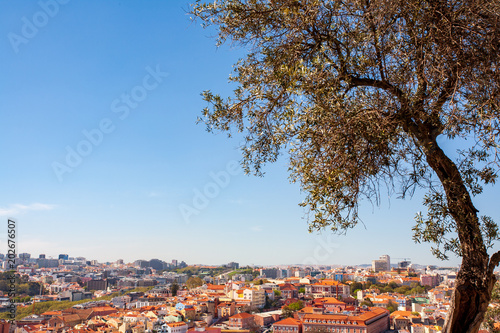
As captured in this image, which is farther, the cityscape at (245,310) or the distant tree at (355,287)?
the distant tree at (355,287)

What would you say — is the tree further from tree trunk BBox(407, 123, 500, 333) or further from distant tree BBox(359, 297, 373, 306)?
distant tree BBox(359, 297, 373, 306)

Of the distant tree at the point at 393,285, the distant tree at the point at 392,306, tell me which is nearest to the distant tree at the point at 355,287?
the distant tree at the point at 393,285

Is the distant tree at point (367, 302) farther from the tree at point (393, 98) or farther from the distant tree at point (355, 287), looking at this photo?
the tree at point (393, 98)

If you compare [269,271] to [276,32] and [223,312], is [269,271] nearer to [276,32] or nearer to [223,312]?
[223,312]

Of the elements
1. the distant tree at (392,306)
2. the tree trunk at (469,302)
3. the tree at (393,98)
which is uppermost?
the tree at (393,98)

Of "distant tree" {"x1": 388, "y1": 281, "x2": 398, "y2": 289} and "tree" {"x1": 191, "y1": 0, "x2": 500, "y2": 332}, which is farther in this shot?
"distant tree" {"x1": 388, "y1": 281, "x2": 398, "y2": 289}

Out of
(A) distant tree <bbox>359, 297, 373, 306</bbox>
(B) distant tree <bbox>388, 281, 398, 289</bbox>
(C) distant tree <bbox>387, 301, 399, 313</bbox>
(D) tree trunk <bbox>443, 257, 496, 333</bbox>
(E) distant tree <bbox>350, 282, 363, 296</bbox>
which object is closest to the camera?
(D) tree trunk <bbox>443, 257, 496, 333</bbox>

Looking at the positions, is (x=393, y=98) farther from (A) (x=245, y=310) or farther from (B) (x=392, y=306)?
(B) (x=392, y=306)

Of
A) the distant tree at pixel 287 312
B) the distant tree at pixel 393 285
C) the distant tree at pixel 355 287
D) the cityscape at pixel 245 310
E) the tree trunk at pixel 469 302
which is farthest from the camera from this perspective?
the distant tree at pixel 393 285

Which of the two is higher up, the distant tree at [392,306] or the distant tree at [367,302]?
the distant tree at [367,302]

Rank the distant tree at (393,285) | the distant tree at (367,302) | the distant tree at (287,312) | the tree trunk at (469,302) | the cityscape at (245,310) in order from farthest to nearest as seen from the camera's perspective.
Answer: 1. the distant tree at (393,285)
2. the distant tree at (367,302)
3. the distant tree at (287,312)
4. the cityscape at (245,310)
5. the tree trunk at (469,302)

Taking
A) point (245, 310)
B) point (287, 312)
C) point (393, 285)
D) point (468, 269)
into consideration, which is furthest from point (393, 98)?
point (393, 285)

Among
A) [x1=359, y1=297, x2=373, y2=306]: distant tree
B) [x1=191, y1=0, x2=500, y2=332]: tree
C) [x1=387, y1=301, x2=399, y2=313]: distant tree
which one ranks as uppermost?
[x1=191, y1=0, x2=500, y2=332]: tree

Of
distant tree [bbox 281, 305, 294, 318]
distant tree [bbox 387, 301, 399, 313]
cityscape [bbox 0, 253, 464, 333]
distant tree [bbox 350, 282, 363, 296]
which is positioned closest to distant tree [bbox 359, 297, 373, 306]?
cityscape [bbox 0, 253, 464, 333]
